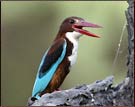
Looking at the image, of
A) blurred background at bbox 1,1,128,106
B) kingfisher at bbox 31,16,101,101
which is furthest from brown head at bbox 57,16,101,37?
blurred background at bbox 1,1,128,106

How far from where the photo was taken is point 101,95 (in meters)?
2.28

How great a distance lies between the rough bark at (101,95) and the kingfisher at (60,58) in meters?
0.49

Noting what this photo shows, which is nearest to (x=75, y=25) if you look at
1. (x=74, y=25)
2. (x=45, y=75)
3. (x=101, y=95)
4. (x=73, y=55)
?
(x=74, y=25)

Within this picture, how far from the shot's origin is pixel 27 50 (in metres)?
4.90

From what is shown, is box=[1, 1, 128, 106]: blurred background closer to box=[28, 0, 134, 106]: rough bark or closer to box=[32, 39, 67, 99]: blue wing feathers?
box=[32, 39, 67, 99]: blue wing feathers

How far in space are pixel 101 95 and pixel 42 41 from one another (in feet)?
6.63

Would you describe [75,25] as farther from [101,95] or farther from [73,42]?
[101,95]

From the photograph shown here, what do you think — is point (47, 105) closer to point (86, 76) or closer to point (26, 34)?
point (86, 76)

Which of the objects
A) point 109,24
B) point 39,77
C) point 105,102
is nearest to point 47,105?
point 105,102

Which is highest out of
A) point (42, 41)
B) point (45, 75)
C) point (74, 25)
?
point (74, 25)

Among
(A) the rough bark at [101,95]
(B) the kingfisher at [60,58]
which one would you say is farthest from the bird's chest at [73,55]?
(A) the rough bark at [101,95]

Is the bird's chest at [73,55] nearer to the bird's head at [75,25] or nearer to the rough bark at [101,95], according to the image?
the bird's head at [75,25]

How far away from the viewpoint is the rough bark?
224 cm

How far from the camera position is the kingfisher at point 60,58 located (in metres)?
2.78
